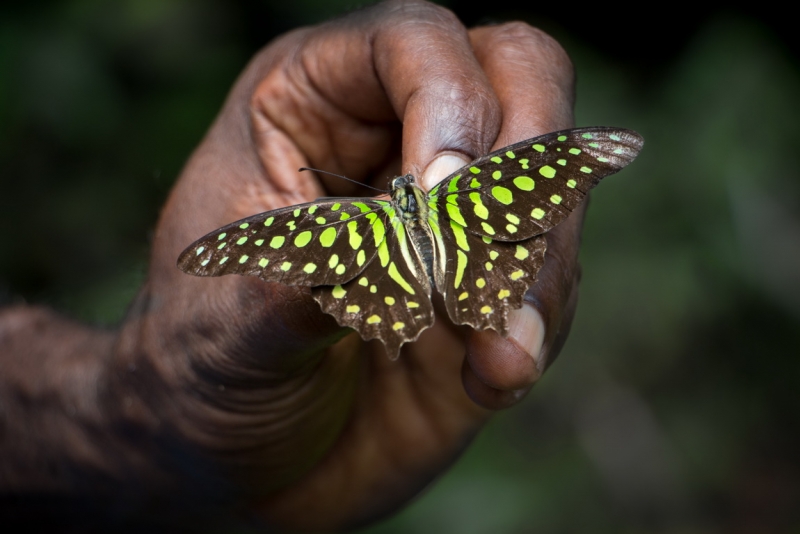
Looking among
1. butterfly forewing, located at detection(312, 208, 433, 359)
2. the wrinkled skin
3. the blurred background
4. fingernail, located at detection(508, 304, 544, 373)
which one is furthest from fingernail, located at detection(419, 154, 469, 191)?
the blurred background

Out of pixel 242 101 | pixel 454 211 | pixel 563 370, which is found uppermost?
pixel 454 211

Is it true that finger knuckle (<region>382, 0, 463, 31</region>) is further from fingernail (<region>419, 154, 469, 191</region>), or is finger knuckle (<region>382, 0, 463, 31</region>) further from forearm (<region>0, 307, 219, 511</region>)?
forearm (<region>0, 307, 219, 511</region>)

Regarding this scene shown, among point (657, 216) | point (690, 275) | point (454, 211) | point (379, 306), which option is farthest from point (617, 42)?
point (379, 306)

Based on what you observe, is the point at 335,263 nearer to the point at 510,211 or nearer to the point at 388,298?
the point at 388,298

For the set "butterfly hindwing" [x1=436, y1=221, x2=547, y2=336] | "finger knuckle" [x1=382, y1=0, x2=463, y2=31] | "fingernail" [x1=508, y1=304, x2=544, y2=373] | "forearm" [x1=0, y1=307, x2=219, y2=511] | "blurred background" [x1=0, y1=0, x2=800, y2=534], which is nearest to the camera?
"butterfly hindwing" [x1=436, y1=221, x2=547, y2=336]

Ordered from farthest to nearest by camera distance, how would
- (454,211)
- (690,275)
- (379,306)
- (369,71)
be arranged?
(690,275), (369,71), (454,211), (379,306)

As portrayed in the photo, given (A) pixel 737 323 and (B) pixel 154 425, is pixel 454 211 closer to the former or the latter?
(B) pixel 154 425

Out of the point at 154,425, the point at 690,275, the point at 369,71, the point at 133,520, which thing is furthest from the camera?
the point at 690,275
